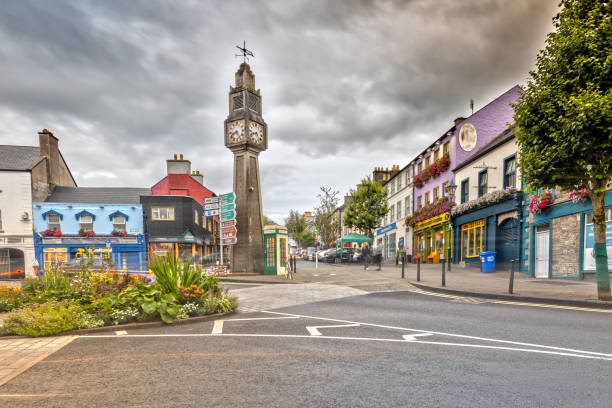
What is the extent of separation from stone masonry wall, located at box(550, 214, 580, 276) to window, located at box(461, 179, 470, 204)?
8.45 meters

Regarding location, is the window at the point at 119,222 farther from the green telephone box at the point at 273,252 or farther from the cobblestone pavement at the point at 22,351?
the cobblestone pavement at the point at 22,351

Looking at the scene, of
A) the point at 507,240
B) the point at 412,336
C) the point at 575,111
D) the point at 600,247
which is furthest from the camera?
the point at 507,240

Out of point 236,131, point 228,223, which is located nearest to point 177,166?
point 236,131

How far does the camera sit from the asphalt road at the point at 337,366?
3469 millimetres

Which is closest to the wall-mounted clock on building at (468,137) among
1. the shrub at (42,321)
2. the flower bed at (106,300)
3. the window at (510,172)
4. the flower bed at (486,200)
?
the flower bed at (486,200)

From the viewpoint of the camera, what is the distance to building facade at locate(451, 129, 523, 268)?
752 inches

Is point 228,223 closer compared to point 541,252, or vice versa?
point 541,252

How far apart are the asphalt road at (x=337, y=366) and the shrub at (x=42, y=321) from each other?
78cm

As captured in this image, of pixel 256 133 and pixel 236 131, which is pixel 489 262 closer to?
pixel 256 133

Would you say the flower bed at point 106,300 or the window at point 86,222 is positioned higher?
the window at point 86,222

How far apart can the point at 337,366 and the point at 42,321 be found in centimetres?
539

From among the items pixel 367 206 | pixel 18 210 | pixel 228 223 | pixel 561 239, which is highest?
pixel 367 206

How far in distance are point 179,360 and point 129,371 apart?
0.62 m

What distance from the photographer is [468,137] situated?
2548 centimetres
